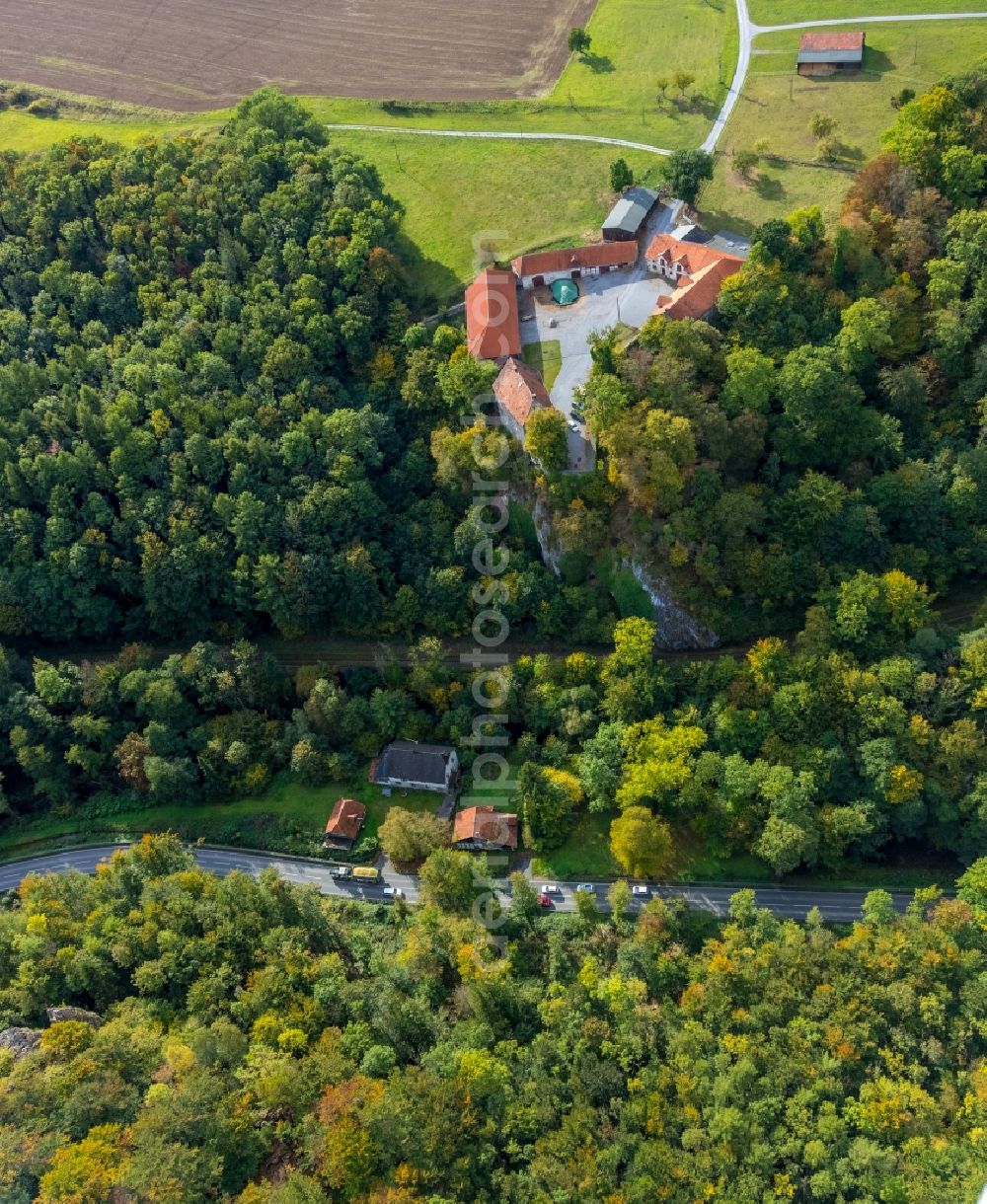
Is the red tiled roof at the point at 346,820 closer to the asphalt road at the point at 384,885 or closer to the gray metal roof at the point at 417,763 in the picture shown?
the asphalt road at the point at 384,885

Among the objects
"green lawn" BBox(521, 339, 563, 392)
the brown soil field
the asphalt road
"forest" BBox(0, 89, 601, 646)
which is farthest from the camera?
the brown soil field

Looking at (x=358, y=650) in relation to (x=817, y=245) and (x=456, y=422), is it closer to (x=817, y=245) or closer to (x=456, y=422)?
(x=456, y=422)

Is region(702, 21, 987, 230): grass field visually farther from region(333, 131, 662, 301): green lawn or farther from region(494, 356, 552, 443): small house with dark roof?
region(494, 356, 552, 443): small house with dark roof


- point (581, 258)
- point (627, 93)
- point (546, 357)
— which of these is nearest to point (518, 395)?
point (546, 357)

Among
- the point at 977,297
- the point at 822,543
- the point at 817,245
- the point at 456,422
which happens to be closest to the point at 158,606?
the point at 456,422

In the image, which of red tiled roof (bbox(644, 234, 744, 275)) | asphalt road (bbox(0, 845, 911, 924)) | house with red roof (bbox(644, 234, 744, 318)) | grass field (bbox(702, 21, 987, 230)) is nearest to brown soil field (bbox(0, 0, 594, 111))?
grass field (bbox(702, 21, 987, 230))
